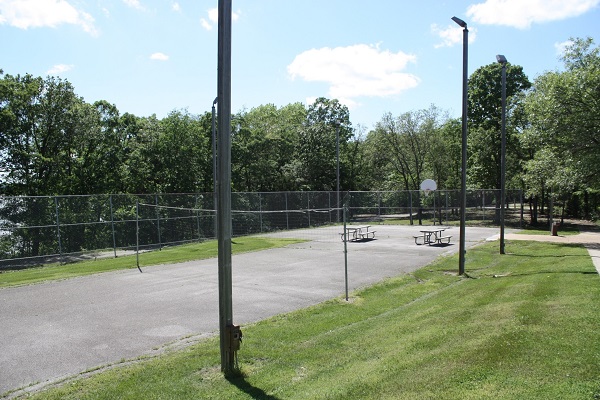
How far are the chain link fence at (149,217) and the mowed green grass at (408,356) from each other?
5.39 meters

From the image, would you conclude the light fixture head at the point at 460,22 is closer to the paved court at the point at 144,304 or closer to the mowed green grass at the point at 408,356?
the paved court at the point at 144,304

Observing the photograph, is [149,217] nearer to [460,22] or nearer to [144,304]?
[144,304]

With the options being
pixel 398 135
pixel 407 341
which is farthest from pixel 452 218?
pixel 407 341

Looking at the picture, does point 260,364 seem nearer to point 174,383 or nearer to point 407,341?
point 174,383

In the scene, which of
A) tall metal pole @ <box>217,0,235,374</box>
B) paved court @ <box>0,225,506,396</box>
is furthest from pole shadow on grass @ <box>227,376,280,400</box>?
paved court @ <box>0,225,506,396</box>

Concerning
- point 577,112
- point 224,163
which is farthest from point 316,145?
point 224,163

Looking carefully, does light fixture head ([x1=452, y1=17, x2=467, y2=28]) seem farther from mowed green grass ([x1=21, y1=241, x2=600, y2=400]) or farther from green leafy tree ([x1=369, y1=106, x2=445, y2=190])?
green leafy tree ([x1=369, y1=106, x2=445, y2=190])

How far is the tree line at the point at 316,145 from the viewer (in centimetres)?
2202

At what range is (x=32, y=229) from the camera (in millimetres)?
20094

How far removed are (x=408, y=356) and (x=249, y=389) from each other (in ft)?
6.57

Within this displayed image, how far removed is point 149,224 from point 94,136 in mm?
14284

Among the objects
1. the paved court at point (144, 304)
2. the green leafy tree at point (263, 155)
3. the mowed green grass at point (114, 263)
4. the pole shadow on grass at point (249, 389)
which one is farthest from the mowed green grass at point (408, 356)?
the green leafy tree at point (263, 155)

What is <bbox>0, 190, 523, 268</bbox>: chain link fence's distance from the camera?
64.9 ft

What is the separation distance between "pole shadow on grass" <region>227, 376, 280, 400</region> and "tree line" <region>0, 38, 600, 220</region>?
20.9 metres
